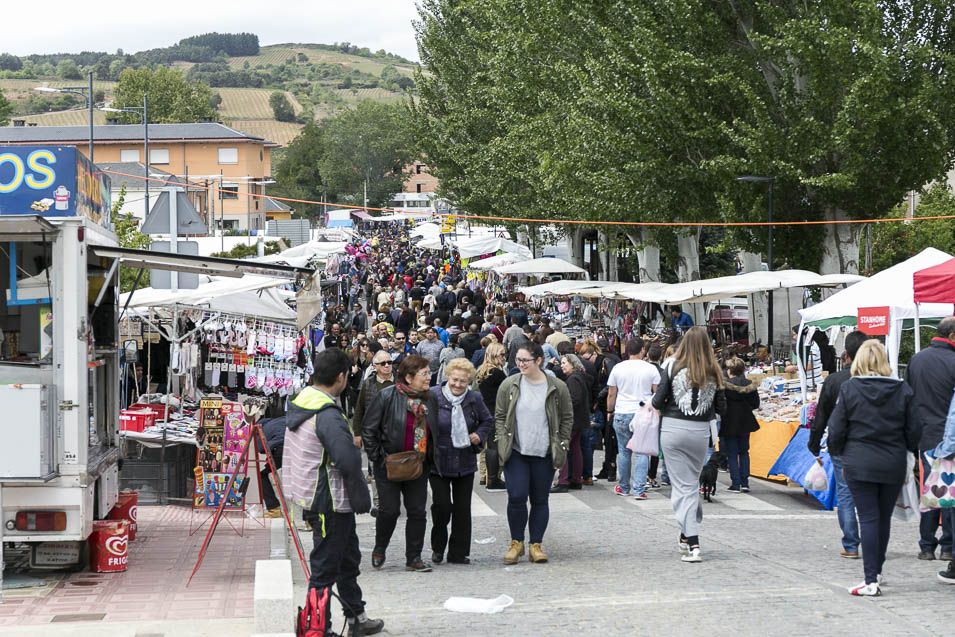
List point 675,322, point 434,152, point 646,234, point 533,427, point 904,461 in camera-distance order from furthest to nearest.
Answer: point 434,152 < point 646,234 < point 675,322 < point 533,427 < point 904,461

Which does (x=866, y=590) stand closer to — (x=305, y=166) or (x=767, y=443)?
(x=767, y=443)

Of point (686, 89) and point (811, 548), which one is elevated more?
point (686, 89)

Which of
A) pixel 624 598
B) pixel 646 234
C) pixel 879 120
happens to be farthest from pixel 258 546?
pixel 646 234

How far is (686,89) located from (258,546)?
49.8 feet

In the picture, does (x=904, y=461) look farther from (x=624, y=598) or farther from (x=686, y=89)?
(x=686, y=89)

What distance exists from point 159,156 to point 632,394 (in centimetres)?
10153

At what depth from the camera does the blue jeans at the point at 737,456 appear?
46.4 feet

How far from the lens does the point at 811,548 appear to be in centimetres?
1050

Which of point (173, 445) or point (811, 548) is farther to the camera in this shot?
point (173, 445)

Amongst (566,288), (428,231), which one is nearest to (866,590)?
(566,288)

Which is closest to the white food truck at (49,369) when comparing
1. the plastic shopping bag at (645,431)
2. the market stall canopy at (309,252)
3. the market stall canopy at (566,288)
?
the plastic shopping bag at (645,431)

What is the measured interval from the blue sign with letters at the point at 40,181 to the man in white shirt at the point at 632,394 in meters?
6.42

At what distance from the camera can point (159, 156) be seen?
360 feet

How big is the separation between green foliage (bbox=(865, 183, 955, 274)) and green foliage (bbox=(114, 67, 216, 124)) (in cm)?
11760
